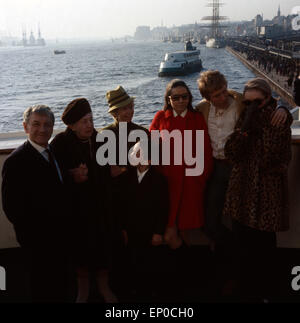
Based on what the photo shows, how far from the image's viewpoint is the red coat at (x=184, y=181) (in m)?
2.01

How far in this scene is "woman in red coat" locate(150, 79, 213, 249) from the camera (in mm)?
2002

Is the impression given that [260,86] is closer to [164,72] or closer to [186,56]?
[164,72]

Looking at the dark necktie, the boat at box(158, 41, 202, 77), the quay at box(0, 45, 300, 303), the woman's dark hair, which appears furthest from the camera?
the boat at box(158, 41, 202, 77)

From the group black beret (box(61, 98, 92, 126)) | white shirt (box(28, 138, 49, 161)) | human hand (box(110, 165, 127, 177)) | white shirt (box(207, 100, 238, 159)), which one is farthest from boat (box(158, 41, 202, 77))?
white shirt (box(28, 138, 49, 161))

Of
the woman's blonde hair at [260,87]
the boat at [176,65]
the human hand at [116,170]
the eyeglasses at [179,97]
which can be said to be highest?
the boat at [176,65]

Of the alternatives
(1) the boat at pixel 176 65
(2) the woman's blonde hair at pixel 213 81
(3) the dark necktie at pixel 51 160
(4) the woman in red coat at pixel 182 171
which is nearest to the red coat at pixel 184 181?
(4) the woman in red coat at pixel 182 171

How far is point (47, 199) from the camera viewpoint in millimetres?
1734

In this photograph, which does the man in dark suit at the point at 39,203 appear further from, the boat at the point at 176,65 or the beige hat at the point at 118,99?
the boat at the point at 176,65

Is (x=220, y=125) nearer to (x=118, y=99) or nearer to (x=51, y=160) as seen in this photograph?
(x=118, y=99)

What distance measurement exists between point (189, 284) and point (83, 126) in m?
1.21

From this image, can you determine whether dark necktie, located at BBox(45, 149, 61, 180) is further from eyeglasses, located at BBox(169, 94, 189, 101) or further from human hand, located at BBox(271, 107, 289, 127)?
human hand, located at BBox(271, 107, 289, 127)

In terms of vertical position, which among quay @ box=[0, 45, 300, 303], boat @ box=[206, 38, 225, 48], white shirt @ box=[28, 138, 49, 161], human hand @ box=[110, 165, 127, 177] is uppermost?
boat @ box=[206, 38, 225, 48]

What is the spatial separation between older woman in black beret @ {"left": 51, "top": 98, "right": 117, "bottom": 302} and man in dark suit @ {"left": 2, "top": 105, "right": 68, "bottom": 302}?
0.08 meters

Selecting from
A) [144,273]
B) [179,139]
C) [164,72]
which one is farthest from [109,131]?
[164,72]
